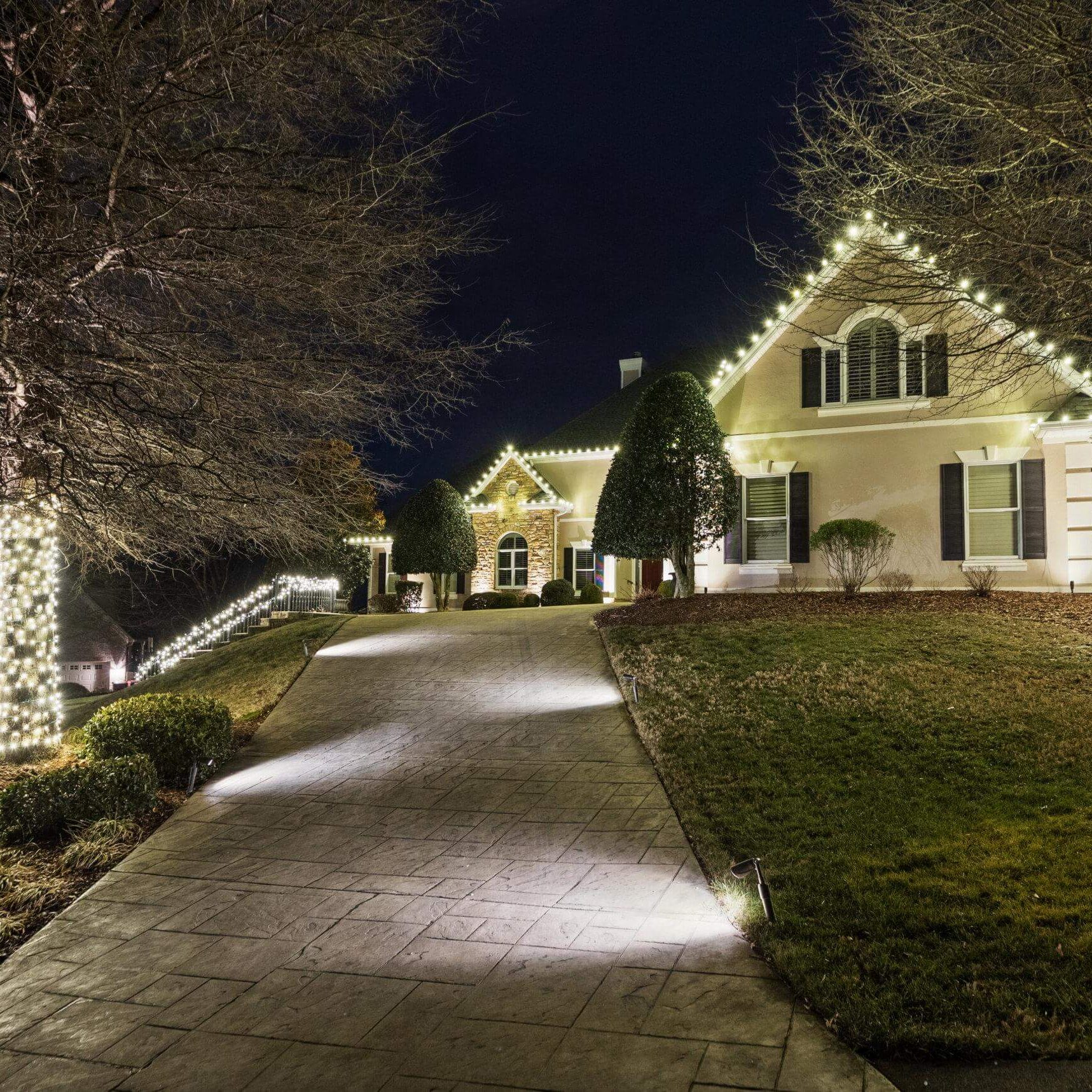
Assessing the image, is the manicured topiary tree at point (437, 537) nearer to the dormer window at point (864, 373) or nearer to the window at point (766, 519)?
the window at point (766, 519)

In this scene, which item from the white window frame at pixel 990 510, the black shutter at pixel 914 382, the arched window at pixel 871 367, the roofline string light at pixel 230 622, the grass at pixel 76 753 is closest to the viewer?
the grass at pixel 76 753

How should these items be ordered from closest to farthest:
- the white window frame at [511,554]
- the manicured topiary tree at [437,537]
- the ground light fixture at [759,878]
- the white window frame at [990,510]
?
the ground light fixture at [759,878] < the white window frame at [990,510] < the manicured topiary tree at [437,537] < the white window frame at [511,554]

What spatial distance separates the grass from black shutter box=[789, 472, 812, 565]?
955 centimetres

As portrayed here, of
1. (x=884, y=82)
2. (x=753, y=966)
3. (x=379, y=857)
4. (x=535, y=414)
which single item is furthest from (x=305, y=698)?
(x=535, y=414)

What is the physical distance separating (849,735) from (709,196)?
14032mm

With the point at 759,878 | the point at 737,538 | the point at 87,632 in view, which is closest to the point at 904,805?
the point at 759,878

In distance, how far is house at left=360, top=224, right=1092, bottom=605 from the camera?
14.7 m

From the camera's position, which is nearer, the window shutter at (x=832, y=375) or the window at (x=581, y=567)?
the window shutter at (x=832, y=375)

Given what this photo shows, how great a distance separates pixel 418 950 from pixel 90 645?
112 feet

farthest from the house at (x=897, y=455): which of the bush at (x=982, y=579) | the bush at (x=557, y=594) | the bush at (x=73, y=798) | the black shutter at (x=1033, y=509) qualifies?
the bush at (x=73, y=798)

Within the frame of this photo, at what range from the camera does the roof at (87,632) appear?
1310 inches

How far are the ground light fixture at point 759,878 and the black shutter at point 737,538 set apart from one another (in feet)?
39.5

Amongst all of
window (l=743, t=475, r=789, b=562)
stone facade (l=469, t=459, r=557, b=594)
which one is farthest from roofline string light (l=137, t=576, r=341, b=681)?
window (l=743, t=475, r=789, b=562)

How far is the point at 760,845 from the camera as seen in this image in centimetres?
586
